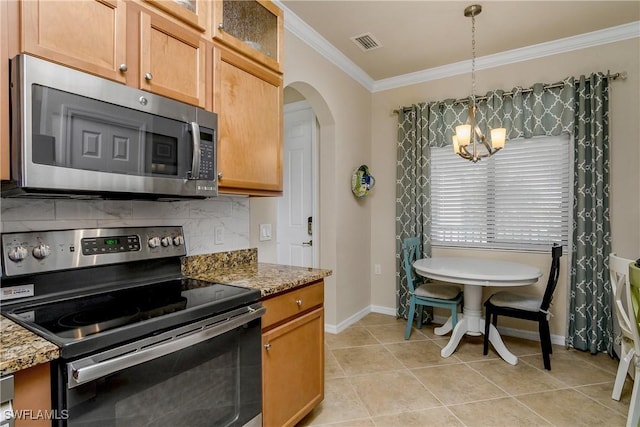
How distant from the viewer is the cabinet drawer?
159cm

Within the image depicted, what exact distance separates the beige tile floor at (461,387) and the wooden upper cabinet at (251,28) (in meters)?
2.07

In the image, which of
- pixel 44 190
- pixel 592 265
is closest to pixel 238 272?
pixel 44 190

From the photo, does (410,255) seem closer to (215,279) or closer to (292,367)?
(292,367)

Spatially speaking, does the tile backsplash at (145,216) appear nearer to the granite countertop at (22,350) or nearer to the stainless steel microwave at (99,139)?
the stainless steel microwave at (99,139)

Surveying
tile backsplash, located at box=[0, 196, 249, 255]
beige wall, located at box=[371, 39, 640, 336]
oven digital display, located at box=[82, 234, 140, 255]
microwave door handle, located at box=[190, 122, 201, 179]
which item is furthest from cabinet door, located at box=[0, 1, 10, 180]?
beige wall, located at box=[371, 39, 640, 336]

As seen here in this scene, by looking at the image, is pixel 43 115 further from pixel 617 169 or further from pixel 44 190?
pixel 617 169

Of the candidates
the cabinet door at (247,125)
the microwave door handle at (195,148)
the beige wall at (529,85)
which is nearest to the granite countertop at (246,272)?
the cabinet door at (247,125)

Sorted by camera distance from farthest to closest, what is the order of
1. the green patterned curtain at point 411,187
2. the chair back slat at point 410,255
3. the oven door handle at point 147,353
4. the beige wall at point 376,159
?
the green patterned curtain at point 411,187 < the chair back slat at point 410,255 < the beige wall at point 376,159 < the oven door handle at point 147,353

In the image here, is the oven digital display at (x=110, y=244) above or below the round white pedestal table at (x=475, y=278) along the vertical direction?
above

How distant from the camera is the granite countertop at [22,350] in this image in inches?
31.4

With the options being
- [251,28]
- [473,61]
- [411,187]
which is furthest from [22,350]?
[473,61]

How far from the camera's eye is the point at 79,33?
118 cm

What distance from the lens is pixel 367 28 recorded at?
282 cm

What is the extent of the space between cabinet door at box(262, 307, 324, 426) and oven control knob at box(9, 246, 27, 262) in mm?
959
